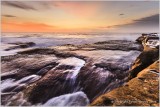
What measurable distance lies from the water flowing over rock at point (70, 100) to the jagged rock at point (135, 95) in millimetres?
2193

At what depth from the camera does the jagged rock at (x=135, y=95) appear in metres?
4.33

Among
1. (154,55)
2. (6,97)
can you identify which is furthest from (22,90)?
(154,55)

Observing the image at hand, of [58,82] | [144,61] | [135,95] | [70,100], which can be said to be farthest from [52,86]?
[144,61]

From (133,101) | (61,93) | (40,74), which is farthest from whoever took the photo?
(40,74)

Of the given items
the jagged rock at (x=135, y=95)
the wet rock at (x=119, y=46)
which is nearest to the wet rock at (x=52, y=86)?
the jagged rock at (x=135, y=95)

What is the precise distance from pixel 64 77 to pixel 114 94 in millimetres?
4571

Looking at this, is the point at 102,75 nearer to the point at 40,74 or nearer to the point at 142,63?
the point at 142,63

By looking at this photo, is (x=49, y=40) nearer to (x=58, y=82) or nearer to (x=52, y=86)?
(x=58, y=82)

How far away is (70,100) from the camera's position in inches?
275

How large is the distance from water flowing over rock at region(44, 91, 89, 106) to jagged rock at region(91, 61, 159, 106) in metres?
2.19

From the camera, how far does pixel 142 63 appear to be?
9203 millimetres

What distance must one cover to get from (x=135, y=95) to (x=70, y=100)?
9.75 ft

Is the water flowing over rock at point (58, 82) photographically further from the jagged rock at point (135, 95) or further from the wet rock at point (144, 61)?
the jagged rock at point (135, 95)

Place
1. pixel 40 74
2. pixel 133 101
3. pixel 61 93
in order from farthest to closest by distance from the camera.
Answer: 1. pixel 40 74
2. pixel 61 93
3. pixel 133 101
